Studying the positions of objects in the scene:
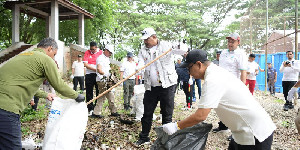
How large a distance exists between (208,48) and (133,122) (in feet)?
66.9

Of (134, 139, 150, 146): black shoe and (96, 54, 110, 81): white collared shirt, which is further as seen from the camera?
(96, 54, 110, 81): white collared shirt

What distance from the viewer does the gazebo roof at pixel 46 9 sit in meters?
11.8

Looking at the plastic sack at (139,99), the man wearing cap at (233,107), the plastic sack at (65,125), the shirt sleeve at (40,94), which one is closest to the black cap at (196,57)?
the man wearing cap at (233,107)


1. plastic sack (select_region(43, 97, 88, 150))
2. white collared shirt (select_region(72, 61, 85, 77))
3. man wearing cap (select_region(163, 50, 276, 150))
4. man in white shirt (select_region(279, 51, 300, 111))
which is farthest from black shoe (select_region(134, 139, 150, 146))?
white collared shirt (select_region(72, 61, 85, 77))

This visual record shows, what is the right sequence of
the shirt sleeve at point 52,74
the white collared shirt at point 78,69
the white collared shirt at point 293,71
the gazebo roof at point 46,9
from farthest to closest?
the gazebo roof at point 46,9
the white collared shirt at point 78,69
the white collared shirt at point 293,71
the shirt sleeve at point 52,74

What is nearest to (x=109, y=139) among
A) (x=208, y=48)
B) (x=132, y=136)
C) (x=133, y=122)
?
(x=132, y=136)

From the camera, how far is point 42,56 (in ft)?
7.68

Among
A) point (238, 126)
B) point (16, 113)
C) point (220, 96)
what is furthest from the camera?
point (16, 113)

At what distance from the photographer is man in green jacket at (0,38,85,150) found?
→ 221cm

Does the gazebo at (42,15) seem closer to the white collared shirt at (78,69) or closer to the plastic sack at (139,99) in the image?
the white collared shirt at (78,69)

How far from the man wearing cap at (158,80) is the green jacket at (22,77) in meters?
1.78

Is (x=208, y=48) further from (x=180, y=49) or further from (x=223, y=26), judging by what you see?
(x=180, y=49)

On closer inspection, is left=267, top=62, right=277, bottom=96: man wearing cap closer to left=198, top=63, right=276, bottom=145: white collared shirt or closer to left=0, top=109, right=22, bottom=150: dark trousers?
left=198, top=63, right=276, bottom=145: white collared shirt

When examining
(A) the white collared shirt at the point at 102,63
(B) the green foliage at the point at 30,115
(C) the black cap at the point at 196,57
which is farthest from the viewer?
(A) the white collared shirt at the point at 102,63
